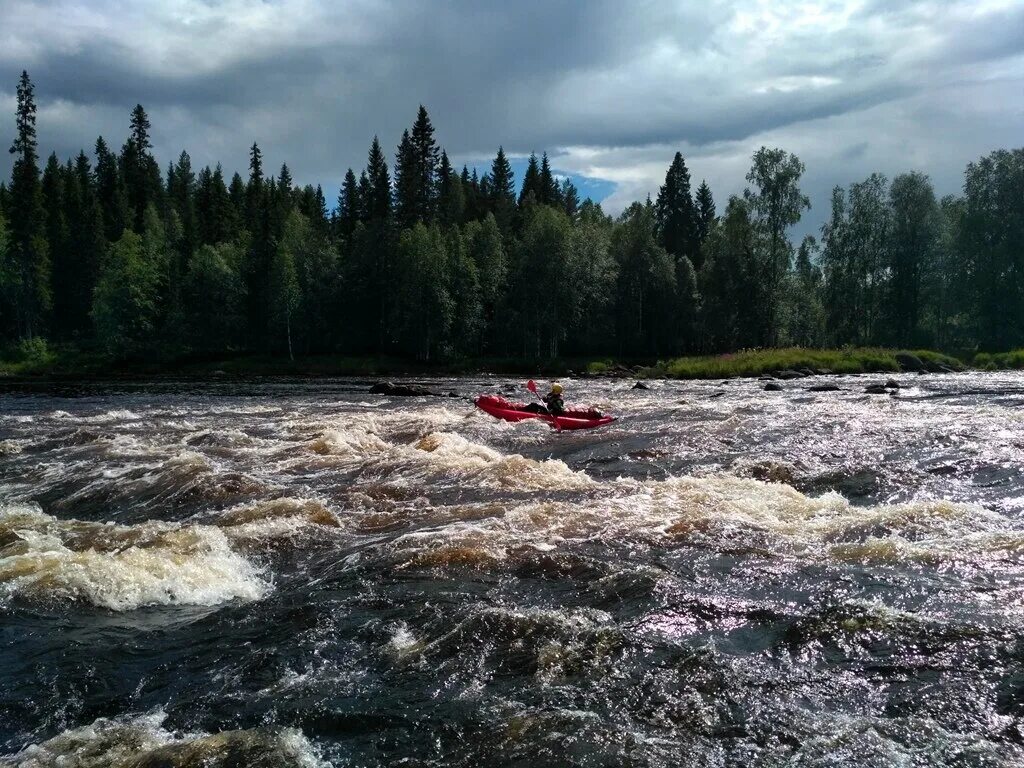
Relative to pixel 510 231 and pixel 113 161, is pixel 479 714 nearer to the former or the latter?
pixel 510 231

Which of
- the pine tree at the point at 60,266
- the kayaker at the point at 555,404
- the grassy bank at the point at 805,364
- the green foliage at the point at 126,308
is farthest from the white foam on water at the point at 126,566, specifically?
the pine tree at the point at 60,266

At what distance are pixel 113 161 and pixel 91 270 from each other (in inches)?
1167

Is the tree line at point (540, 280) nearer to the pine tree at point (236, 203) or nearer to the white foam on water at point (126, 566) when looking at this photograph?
the pine tree at point (236, 203)

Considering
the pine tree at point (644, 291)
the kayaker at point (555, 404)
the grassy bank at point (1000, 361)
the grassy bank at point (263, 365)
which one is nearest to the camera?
the kayaker at point (555, 404)

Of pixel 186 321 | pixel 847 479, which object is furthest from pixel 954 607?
pixel 186 321

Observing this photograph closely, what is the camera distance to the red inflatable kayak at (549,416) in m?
19.9

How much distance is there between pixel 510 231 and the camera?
7406 centimetres

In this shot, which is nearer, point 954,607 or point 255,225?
point 954,607

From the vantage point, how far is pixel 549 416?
66.8 ft

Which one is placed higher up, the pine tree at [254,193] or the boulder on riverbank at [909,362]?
the pine tree at [254,193]

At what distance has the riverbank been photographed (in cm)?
4359

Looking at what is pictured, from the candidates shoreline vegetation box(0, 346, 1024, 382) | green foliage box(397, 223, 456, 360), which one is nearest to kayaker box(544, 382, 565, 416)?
shoreline vegetation box(0, 346, 1024, 382)

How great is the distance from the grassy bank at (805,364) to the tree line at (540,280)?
1361 cm

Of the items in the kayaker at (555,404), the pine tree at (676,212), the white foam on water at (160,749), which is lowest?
the white foam on water at (160,749)
